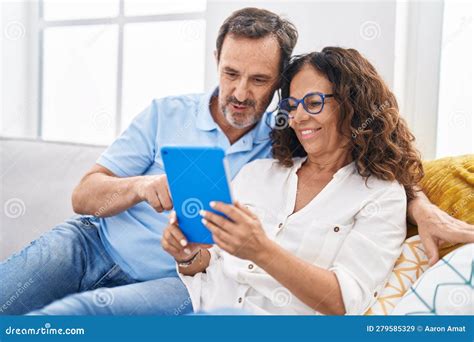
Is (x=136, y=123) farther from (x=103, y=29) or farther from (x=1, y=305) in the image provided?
(x=1, y=305)

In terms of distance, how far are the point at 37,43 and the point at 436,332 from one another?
109 centimetres

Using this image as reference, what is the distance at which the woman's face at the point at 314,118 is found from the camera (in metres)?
1.11

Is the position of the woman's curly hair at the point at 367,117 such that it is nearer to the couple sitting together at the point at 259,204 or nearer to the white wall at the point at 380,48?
the couple sitting together at the point at 259,204

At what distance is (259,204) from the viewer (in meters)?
1.15

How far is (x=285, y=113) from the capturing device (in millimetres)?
1173
